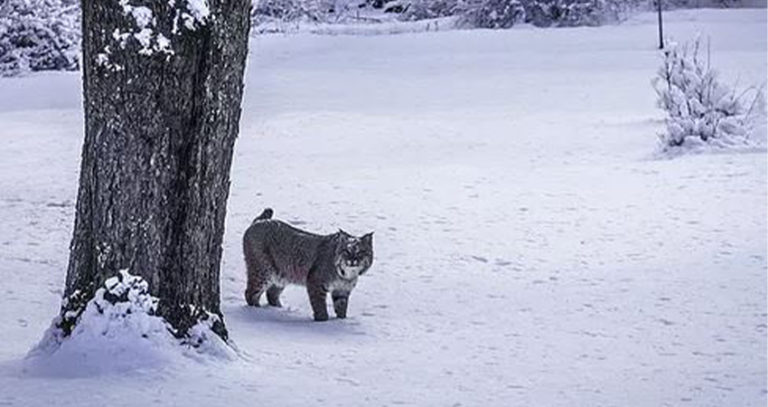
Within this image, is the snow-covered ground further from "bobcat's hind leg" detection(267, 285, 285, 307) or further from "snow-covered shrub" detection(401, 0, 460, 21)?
"snow-covered shrub" detection(401, 0, 460, 21)

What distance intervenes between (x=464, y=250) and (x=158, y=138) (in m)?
5.33

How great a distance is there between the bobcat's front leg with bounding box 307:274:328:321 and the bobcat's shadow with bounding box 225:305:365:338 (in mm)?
50

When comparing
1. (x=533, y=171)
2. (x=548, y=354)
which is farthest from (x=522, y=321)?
(x=533, y=171)

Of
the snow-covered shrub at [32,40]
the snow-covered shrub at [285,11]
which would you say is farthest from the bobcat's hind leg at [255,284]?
the snow-covered shrub at [285,11]

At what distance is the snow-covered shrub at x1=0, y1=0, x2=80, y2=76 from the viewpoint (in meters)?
27.1

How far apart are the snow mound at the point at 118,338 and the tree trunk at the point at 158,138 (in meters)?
0.06

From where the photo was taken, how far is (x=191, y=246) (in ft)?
18.4

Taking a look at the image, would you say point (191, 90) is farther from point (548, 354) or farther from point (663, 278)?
point (663, 278)

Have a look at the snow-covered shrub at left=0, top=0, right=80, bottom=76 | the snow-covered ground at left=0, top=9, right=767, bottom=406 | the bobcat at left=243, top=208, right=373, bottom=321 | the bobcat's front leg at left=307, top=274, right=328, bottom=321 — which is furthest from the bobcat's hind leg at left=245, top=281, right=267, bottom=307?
the snow-covered shrub at left=0, top=0, right=80, bottom=76

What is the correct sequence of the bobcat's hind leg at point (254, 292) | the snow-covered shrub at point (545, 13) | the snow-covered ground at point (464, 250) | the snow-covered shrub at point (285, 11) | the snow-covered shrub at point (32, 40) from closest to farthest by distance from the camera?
the snow-covered ground at point (464, 250)
the bobcat's hind leg at point (254, 292)
the snow-covered shrub at point (32, 40)
the snow-covered shrub at point (545, 13)
the snow-covered shrub at point (285, 11)

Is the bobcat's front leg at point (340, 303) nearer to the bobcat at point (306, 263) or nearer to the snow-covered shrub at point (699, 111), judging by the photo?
the bobcat at point (306, 263)

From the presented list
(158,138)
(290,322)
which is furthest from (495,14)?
(158,138)

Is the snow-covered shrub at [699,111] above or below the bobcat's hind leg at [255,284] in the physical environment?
above

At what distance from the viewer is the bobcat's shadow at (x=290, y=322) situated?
7.65m
